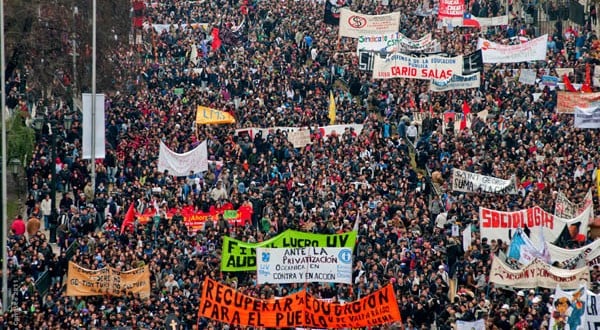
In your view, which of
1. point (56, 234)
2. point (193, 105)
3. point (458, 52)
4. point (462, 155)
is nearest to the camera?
point (56, 234)

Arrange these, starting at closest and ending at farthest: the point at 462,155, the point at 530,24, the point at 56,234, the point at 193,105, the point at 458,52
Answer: the point at 56,234 < the point at 462,155 < the point at 193,105 < the point at 458,52 < the point at 530,24

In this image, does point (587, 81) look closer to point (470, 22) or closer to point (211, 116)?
point (470, 22)

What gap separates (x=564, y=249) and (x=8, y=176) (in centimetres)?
1664

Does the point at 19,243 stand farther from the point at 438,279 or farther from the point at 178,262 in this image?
the point at 438,279

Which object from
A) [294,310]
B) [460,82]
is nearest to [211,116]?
[460,82]

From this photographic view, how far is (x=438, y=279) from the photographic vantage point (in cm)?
3791

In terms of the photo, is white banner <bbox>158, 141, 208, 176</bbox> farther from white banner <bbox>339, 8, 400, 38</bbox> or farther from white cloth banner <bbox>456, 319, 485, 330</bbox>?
white banner <bbox>339, 8, 400, 38</bbox>

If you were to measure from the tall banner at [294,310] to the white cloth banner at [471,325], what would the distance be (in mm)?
1098

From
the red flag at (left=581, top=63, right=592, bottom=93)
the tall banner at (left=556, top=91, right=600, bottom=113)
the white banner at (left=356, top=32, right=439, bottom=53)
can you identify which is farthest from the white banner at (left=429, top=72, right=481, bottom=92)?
the white banner at (left=356, top=32, right=439, bottom=53)

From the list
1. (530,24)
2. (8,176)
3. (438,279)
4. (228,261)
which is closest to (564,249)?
(438,279)

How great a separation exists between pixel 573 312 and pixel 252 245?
725 centimetres

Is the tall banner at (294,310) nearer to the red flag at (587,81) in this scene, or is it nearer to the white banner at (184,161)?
the white banner at (184,161)

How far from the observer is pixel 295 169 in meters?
46.9

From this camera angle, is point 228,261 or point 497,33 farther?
point 497,33
